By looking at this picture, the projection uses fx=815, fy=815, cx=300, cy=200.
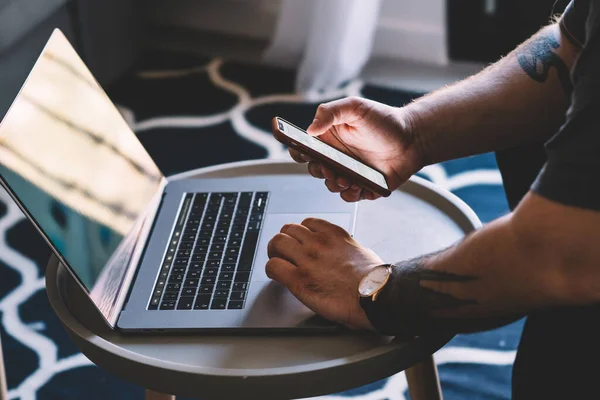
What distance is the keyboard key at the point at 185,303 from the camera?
878 mm

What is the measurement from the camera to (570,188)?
71 centimetres

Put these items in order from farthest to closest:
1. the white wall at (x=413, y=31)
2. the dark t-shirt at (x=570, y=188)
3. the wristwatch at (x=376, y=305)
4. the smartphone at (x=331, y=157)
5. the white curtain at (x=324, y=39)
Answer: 1. the white wall at (x=413, y=31)
2. the white curtain at (x=324, y=39)
3. the smartphone at (x=331, y=157)
4. the wristwatch at (x=376, y=305)
5. the dark t-shirt at (x=570, y=188)

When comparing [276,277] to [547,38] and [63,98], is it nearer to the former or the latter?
[63,98]

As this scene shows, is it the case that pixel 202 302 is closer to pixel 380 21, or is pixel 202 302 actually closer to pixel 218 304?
pixel 218 304

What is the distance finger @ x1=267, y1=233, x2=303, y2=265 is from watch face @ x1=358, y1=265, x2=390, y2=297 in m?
0.09

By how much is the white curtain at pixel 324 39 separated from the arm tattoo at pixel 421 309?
150 cm

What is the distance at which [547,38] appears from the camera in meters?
1.03

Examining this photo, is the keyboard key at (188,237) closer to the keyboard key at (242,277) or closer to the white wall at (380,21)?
the keyboard key at (242,277)

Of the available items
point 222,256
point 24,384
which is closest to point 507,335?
point 222,256

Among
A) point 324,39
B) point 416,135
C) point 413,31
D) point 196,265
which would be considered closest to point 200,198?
point 196,265

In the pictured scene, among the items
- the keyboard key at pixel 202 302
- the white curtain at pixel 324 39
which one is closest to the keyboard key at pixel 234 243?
the keyboard key at pixel 202 302

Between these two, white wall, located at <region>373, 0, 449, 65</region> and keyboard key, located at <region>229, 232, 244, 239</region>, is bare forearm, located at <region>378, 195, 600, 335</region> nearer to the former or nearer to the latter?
keyboard key, located at <region>229, 232, 244, 239</region>

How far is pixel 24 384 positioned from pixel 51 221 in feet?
2.30

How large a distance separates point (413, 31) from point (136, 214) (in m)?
1.61
